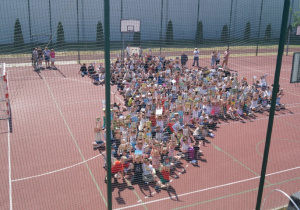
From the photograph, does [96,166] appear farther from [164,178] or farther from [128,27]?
[128,27]

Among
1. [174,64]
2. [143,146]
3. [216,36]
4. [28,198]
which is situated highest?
[216,36]

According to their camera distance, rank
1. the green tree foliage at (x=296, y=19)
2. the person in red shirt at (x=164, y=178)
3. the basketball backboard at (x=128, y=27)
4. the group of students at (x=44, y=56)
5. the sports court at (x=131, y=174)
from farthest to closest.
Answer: the green tree foliage at (x=296, y=19) → the group of students at (x=44, y=56) → the basketball backboard at (x=128, y=27) → the person in red shirt at (x=164, y=178) → the sports court at (x=131, y=174)

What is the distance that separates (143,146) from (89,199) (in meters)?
2.20

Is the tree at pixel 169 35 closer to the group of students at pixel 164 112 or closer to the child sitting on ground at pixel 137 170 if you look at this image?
the group of students at pixel 164 112

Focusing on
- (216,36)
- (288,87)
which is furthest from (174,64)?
(288,87)

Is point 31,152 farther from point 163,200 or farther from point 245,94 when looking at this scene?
point 245,94

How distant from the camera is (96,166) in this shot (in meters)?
9.05

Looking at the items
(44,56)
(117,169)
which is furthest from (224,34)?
(44,56)

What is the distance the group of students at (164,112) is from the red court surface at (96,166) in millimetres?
471

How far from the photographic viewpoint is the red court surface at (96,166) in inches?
297

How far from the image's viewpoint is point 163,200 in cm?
752

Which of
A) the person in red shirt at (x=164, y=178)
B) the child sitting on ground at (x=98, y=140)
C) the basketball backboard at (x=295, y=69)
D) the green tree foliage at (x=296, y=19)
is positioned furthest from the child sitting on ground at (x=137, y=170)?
the green tree foliage at (x=296, y=19)

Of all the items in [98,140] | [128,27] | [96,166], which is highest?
[128,27]

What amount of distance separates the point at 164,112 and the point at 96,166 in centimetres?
334
